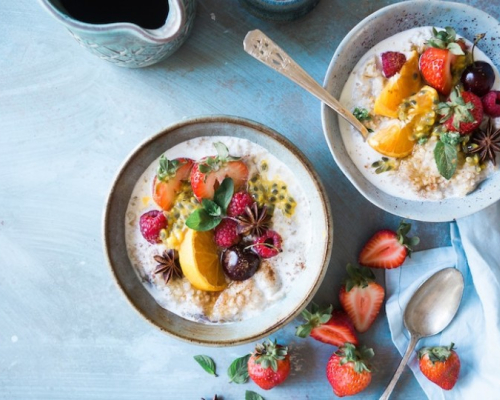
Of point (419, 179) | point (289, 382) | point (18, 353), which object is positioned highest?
point (419, 179)

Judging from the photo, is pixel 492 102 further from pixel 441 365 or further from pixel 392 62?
pixel 441 365

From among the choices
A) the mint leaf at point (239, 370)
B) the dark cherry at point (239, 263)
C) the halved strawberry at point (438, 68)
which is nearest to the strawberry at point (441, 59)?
the halved strawberry at point (438, 68)

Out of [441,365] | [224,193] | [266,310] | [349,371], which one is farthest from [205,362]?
[441,365]

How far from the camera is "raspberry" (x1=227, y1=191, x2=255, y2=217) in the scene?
150cm

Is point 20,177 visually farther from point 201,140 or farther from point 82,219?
point 201,140

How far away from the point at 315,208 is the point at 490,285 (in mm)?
489

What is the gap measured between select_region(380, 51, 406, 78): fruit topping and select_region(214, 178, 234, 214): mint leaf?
453 millimetres

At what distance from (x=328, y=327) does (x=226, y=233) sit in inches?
15.0

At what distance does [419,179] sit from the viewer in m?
1.49

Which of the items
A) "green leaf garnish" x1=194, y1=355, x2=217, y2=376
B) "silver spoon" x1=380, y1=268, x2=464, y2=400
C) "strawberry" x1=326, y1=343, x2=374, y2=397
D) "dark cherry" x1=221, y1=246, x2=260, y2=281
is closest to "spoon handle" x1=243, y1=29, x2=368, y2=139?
"dark cherry" x1=221, y1=246, x2=260, y2=281

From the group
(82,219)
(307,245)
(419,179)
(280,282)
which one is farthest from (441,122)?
(82,219)

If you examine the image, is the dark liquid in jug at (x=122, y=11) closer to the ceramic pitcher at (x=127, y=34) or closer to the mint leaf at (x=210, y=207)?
the ceramic pitcher at (x=127, y=34)

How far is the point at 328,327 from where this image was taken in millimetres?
1627

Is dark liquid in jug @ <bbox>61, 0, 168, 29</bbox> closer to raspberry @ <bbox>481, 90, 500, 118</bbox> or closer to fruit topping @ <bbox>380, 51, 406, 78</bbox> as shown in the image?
fruit topping @ <bbox>380, 51, 406, 78</bbox>
